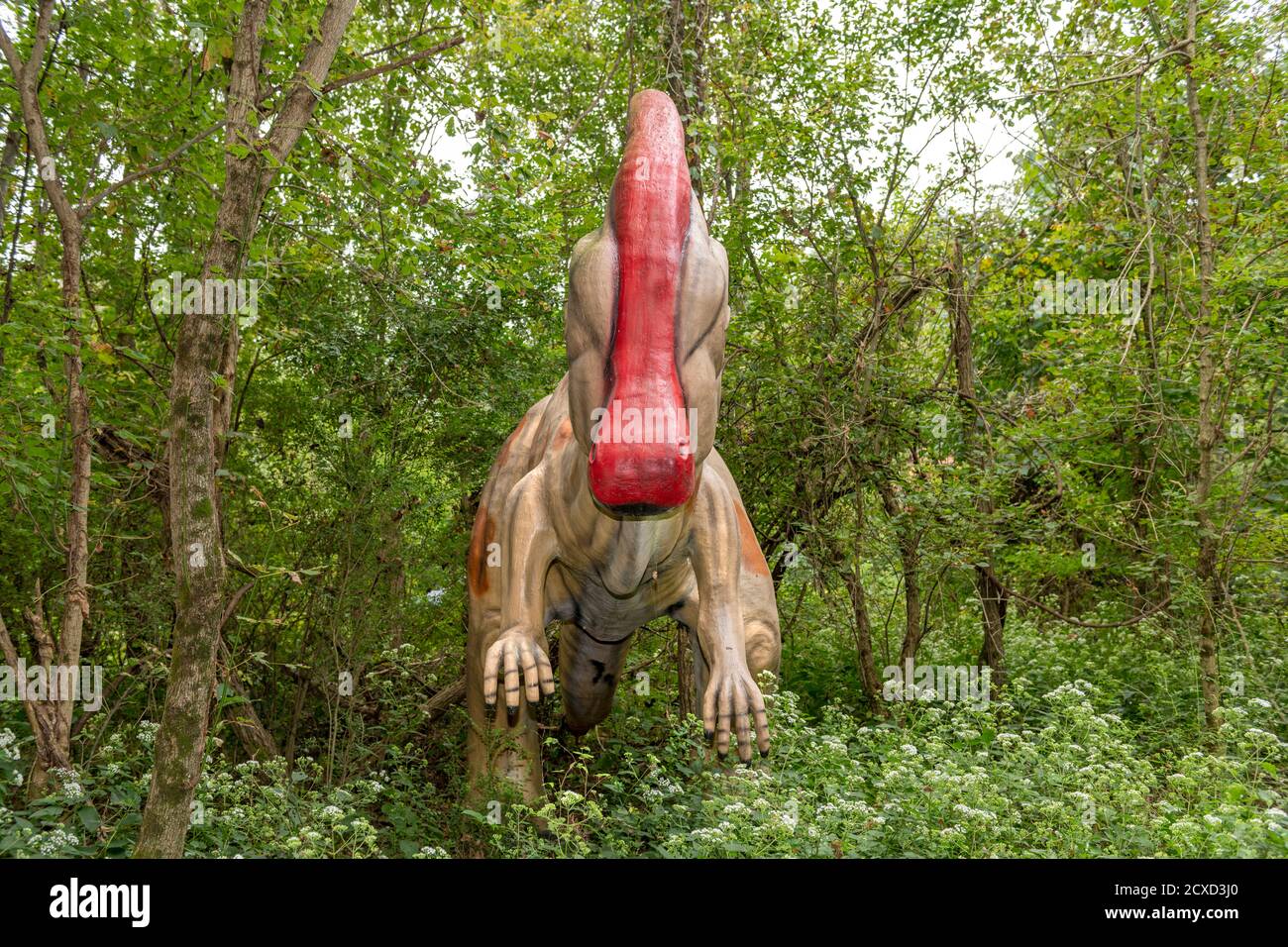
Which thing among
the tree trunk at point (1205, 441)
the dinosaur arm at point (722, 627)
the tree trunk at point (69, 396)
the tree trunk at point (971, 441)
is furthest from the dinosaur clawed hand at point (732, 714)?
the tree trunk at point (971, 441)

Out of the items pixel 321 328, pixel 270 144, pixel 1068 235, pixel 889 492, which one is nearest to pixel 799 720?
pixel 889 492

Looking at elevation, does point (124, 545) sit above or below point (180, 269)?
below

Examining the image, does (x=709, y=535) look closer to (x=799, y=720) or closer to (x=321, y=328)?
(x=799, y=720)

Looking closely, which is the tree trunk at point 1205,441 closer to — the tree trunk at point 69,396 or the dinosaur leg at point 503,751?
the dinosaur leg at point 503,751

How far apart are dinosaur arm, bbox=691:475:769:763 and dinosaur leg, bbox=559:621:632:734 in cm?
96

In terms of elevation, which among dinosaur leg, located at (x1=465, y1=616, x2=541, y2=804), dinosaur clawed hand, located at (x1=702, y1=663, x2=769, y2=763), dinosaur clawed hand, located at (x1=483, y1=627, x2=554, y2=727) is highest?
dinosaur clawed hand, located at (x1=483, y1=627, x2=554, y2=727)

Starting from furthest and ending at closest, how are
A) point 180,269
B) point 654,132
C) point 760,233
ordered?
point 760,233
point 180,269
point 654,132

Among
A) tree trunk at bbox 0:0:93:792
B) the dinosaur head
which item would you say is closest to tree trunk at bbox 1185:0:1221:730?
the dinosaur head

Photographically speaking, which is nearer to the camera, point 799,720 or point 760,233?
point 799,720

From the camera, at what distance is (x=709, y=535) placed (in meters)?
3.96

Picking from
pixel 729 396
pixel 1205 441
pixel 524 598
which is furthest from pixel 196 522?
pixel 1205 441

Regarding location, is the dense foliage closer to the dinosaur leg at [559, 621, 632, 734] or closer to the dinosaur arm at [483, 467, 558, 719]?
the dinosaur leg at [559, 621, 632, 734]

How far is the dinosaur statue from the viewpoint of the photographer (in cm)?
313

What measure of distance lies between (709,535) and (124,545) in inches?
216
